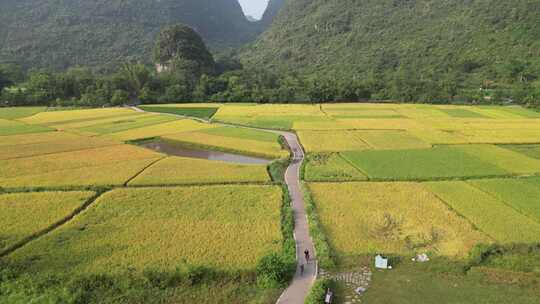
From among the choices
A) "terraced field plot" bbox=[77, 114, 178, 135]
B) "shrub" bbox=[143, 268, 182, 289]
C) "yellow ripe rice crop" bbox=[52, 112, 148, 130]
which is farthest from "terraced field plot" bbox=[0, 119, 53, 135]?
"shrub" bbox=[143, 268, 182, 289]

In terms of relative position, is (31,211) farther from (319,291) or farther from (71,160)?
(319,291)

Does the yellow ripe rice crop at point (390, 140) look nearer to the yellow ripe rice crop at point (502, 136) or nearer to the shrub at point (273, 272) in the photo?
the yellow ripe rice crop at point (502, 136)

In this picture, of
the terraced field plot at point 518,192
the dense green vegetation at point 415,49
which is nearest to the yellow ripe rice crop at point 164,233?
the terraced field plot at point 518,192

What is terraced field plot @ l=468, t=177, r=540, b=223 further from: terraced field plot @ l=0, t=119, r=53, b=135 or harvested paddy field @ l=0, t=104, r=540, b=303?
terraced field plot @ l=0, t=119, r=53, b=135

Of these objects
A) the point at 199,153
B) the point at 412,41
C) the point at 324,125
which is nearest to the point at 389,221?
the point at 199,153

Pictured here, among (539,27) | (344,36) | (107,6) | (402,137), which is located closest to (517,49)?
(539,27)
